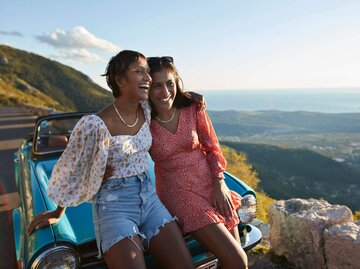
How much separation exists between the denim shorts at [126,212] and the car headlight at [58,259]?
0.82 ft

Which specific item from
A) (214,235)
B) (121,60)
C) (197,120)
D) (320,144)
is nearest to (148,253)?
(214,235)

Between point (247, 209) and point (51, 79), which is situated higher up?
point (51, 79)

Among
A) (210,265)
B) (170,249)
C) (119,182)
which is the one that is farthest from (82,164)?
(210,265)

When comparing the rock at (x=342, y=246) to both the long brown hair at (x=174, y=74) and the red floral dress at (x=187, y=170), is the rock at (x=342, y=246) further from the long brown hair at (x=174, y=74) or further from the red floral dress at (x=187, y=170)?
the long brown hair at (x=174, y=74)

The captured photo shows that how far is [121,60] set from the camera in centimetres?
253

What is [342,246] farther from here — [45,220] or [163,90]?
[45,220]

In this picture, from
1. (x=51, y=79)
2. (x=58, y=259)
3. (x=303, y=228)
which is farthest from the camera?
(x=51, y=79)

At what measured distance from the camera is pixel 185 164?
2.95m

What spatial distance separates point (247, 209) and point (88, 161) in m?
1.73

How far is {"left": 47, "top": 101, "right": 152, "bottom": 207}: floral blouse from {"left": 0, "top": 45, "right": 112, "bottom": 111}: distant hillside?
7493 cm

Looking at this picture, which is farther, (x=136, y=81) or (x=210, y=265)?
(x=210, y=265)

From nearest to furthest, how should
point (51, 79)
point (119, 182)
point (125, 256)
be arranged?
point (125, 256) < point (119, 182) < point (51, 79)

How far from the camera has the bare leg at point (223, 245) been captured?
2.53 meters

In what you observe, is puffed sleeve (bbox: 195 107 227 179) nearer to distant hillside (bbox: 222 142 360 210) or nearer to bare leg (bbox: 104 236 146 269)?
bare leg (bbox: 104 236 146 269)
